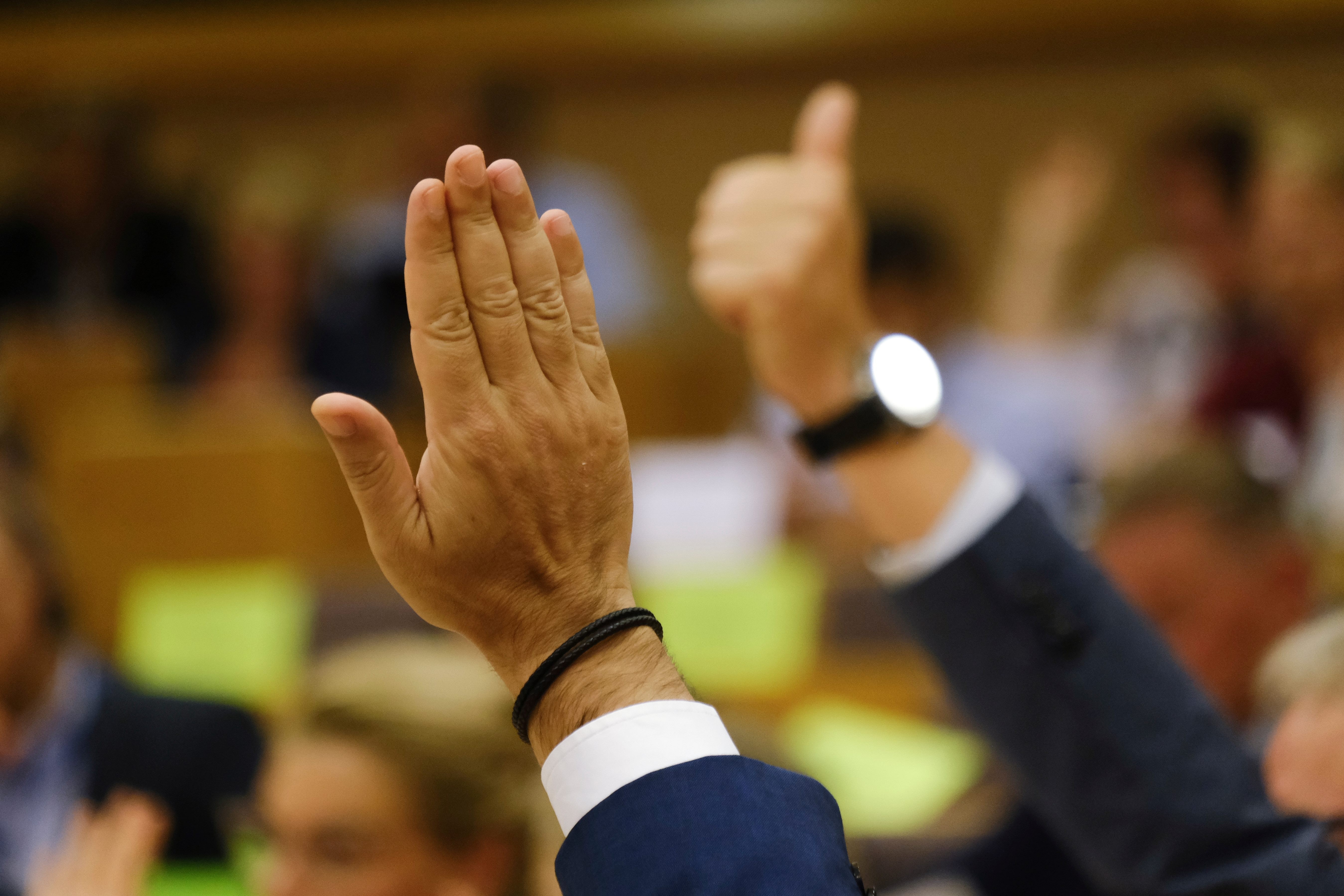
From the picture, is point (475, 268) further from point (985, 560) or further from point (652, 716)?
point (985, 560)

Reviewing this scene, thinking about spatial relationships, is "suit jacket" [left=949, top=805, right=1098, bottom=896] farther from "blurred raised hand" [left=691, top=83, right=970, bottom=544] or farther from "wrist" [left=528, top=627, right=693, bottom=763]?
"wrist" [left=528, top=627, right=693, bottom=763]

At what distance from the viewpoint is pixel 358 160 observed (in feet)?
16.3

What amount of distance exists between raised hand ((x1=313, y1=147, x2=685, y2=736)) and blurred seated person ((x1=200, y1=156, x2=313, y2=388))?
106 inches

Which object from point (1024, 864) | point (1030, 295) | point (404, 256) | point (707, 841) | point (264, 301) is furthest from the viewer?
point (1030, 295)

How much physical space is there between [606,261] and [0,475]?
1.78 metres

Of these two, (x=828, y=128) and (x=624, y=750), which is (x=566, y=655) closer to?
(x=624, y=750)

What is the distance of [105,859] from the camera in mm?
1126

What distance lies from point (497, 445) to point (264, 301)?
9.34 ft

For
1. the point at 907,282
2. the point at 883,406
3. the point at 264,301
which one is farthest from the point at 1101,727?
the point at 264,301

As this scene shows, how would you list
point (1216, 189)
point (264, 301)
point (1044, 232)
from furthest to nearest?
point (1044, 232) < point (264, 301) < point (1216, 189)

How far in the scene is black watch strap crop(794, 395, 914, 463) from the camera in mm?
1009

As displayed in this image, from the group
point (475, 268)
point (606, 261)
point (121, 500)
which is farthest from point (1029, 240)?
point (475, 268)

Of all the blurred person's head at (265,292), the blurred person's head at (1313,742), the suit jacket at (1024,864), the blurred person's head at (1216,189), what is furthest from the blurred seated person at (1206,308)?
the blurred person's head at (265,292)

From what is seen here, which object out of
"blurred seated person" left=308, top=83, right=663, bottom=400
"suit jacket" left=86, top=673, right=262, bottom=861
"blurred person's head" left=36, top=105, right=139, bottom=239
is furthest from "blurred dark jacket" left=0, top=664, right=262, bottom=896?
"blurred person's head" left=36, top=105, right=139, bottom=239
